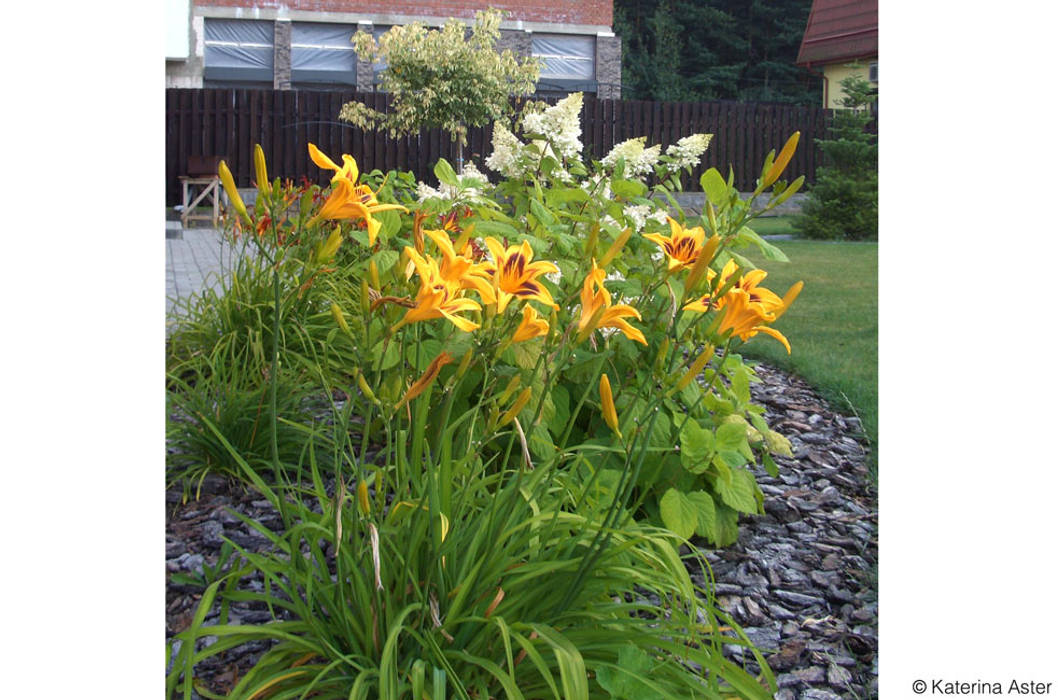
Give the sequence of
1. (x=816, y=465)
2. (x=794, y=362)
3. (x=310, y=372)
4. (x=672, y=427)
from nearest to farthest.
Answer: (x=672, y=427), (x=310, y=372), (x=816, y=465), (x=794, y=362)

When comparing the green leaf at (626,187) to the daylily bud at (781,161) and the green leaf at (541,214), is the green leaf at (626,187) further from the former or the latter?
the daylily bud at (781,161)

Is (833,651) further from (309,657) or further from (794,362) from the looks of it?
(794,362)

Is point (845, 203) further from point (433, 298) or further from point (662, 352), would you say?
point (433, 298)

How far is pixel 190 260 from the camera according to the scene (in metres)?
5.50

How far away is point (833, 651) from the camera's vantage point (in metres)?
1.60

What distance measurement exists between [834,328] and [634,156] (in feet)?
7.77

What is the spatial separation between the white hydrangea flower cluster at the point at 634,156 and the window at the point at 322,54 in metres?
13.8

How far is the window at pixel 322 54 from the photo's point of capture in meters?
14.9

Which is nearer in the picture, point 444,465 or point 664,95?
point 444,465

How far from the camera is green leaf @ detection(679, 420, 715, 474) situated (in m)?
1.80

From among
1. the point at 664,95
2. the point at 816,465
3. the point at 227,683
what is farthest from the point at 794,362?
the point at 664,95

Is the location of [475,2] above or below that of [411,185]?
above

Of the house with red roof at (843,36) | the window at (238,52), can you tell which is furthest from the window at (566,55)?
the house with red roof at (843,36)

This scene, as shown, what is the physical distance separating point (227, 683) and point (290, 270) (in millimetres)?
1413
